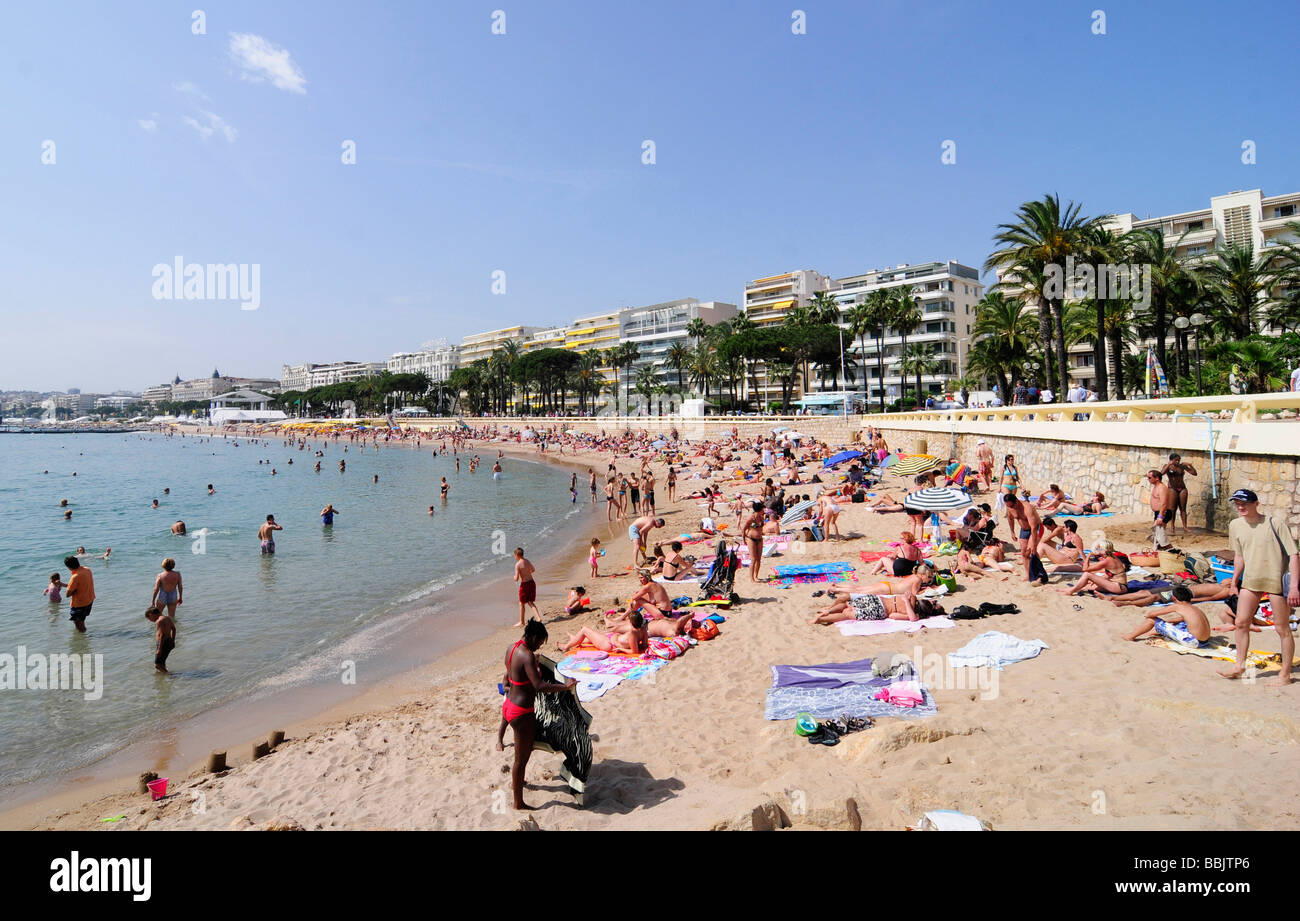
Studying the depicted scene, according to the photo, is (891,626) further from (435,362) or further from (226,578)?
(435,362)

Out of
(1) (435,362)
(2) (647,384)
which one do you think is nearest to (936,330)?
(2) (647,384)

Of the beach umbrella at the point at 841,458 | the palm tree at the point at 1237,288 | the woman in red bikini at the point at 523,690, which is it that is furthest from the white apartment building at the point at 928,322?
the woman in red bikini at the point at 523,690

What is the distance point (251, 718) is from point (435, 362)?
183m

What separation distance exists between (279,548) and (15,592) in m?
6.29

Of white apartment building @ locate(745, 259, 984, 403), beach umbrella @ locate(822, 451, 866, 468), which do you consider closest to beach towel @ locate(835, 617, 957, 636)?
beach umbrella @ locate(822, 451, 866, 468)

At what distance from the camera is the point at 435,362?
597 ft

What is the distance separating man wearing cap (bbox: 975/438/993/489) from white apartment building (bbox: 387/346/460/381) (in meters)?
161

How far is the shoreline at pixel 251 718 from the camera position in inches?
291

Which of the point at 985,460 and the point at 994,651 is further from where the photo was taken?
the point at 985,460

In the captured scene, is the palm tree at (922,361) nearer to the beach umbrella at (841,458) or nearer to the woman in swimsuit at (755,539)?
the beach umbrella at (841,458)

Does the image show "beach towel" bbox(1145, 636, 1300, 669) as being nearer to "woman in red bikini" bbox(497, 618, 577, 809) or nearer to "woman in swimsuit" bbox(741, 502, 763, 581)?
"woman in swimsuit" bbox(741, 502, 763, 581)
